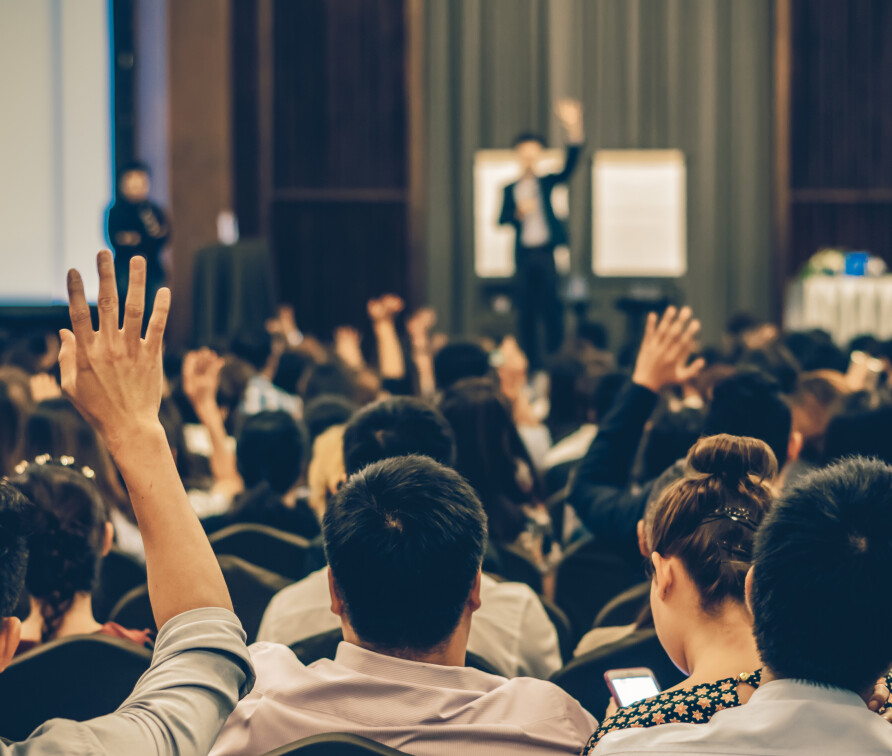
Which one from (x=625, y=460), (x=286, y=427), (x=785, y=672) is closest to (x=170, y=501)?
(x=785, y=672)

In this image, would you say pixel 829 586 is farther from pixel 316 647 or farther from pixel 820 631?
pixel 316 647

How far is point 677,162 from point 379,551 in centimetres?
905

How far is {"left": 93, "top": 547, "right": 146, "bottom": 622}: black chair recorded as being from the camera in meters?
2.48

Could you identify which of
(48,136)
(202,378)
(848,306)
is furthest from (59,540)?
(848,306)

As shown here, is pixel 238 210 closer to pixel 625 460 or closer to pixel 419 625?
pixel 625 460

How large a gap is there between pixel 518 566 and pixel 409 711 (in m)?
1.23

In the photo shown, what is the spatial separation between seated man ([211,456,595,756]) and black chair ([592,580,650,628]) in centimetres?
76

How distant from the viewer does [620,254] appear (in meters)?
9.90

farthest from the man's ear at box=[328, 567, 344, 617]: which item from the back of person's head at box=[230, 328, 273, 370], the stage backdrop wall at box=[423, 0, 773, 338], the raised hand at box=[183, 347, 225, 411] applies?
the stage backdrop wall at box=[423, 0, 773, 338]

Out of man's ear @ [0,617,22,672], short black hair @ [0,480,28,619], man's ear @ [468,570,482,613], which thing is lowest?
man's ear @ [468,570,482,613]

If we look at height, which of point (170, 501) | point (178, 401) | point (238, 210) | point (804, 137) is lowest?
point (178, 401)

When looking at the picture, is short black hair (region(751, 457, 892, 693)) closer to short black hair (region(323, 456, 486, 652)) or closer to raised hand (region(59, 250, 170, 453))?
short black hair (region(323, 456, 486, 652))

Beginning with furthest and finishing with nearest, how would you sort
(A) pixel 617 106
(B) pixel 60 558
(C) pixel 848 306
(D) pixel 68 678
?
(A) pixel 617 106 < (C) pixel 848 306 < (B) pixel 60 558 < (D) pixel 68 678

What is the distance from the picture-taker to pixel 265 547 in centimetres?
254
